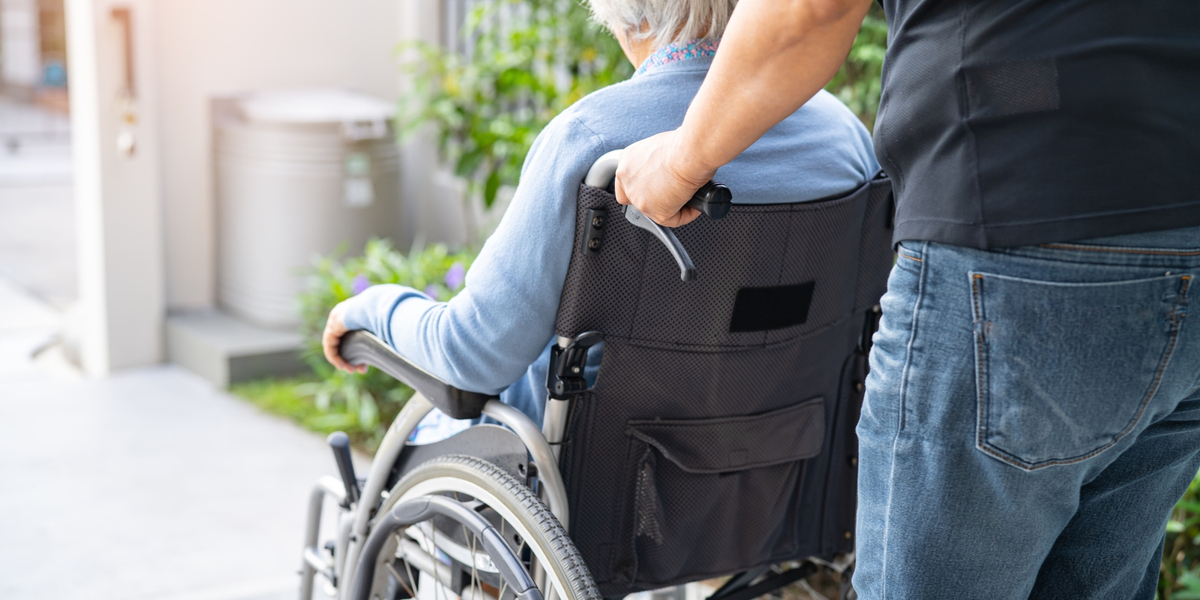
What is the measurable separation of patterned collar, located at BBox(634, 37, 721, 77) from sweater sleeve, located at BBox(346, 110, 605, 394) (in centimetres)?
16

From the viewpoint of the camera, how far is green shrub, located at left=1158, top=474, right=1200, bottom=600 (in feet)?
6.72

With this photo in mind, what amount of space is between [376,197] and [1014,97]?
3.53m

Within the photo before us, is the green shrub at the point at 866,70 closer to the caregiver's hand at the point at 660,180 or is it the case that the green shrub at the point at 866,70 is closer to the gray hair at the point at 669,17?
the gray hair at the point at 669,17

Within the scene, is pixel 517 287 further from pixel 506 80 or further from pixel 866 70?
pixel 506 80

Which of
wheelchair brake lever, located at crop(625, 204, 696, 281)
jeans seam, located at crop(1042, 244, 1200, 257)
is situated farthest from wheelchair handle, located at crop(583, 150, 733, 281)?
jeans seam, located at crop(1042, 244, 1200, 257)

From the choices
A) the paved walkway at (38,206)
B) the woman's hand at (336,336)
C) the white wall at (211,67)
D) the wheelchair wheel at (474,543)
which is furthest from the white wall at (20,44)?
the wheelchair wheel at (474,543)

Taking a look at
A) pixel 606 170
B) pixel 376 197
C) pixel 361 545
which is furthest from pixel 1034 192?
pixel 376 197

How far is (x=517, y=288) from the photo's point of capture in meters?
1.25

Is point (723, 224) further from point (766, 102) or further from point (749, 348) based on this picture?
point (766, 102)

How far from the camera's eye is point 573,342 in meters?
1.23

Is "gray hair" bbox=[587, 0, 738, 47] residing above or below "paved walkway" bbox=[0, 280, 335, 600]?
above

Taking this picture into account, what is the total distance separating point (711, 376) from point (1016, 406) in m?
0.49

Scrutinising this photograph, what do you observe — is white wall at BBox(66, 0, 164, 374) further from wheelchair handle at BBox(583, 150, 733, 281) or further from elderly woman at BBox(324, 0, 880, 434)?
wheelchair handle at BBox(583, 150, 733, 281)

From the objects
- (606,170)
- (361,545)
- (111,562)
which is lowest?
(111,562)
